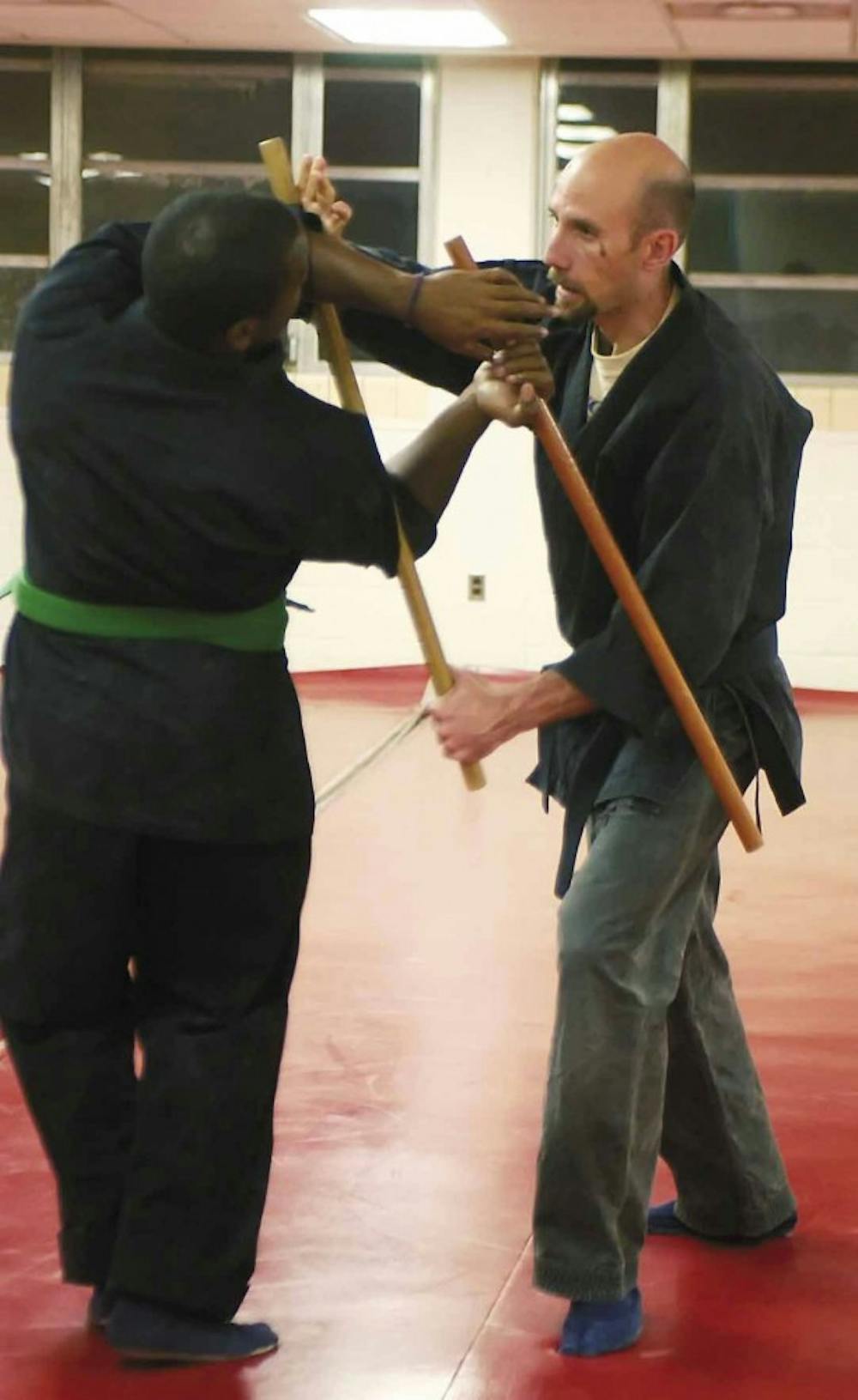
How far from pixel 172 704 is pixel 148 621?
100 mm

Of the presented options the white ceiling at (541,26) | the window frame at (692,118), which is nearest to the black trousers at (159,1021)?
the white ceiling at (541,26)

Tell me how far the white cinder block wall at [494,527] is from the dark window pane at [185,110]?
0.95m

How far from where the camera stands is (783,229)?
973 cm

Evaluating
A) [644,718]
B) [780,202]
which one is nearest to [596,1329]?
[644,718]

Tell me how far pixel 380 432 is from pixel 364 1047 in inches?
254

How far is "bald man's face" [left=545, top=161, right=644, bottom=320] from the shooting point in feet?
8.53

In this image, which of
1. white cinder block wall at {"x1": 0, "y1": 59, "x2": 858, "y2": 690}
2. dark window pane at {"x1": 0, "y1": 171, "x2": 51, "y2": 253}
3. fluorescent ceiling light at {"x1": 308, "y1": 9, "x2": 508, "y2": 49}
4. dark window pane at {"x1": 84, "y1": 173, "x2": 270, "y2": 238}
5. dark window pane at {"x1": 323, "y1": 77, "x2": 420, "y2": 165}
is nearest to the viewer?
fluorescent ceiling light at {"x1": 308, "y1": 9, "x2": 508, "y2": 49}

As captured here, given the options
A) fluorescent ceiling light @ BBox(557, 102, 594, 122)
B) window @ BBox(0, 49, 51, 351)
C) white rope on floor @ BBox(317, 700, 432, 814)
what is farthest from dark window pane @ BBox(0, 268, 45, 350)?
white rope on floor @ BBox(317, 700, 432, 814)

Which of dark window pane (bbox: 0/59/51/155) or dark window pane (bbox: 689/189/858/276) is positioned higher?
dark window pane (bbox: 0/59/51/155)

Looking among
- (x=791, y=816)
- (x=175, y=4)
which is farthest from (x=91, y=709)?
(x=175, y=4)

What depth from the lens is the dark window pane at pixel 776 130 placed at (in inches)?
380

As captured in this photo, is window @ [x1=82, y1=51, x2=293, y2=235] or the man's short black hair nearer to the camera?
the man's short black hair

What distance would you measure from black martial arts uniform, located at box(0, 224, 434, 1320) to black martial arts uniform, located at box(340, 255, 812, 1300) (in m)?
0.30

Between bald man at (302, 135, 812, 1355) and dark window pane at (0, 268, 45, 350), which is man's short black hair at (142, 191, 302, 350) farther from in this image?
dark window pane at (0, 268, 45, 350)
